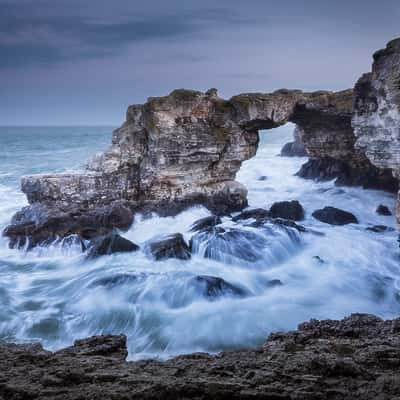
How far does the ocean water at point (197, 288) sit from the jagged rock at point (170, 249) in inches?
12.4

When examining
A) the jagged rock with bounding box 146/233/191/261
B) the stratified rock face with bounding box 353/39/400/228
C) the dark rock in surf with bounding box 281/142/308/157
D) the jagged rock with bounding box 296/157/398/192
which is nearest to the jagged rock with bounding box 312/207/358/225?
the stratified rock face with bounding box 353/39/400/228

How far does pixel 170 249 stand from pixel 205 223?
2.95m

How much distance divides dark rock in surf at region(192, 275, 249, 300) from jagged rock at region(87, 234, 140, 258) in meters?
3.64

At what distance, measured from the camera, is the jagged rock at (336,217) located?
17109 millimetres

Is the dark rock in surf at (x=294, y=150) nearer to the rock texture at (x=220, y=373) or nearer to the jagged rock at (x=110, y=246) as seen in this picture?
the jagged rock at (x=110, y=246)

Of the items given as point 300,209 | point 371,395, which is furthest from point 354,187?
point 371,395

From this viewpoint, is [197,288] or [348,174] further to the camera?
[348,174]

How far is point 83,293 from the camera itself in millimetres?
11789

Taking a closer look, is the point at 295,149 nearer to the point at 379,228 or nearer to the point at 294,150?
the point at 294,150

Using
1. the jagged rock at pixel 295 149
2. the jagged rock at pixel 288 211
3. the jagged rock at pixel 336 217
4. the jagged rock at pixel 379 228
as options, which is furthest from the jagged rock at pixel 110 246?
the jagged rock at pixel 295 149

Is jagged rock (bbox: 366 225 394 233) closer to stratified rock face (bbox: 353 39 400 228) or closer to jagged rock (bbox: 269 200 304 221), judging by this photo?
stratified rock face (bbox: 353 39 400 228)

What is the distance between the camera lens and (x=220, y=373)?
12.8 ft

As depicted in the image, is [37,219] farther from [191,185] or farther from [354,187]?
[354,187]

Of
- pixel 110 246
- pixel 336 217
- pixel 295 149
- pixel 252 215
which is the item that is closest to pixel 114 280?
pixel 110 246
